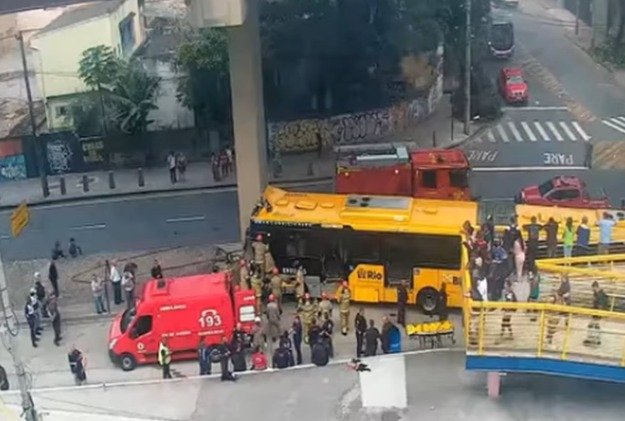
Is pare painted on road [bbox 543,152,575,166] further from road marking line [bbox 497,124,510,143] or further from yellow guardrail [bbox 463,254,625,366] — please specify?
yellow guardrail [bbox 463,254,625,366]

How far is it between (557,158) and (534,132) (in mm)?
4090

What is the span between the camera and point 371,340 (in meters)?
24.1

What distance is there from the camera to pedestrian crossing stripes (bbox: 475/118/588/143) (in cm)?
4331

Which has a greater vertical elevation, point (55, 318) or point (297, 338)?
point (55, 318)

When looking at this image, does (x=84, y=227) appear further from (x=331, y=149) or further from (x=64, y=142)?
(x=331, y=149)

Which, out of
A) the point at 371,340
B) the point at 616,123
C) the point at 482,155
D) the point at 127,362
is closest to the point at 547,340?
the point at 371,340

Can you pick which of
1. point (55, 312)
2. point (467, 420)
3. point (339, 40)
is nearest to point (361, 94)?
point (339, 40)

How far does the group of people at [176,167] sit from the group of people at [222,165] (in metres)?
1.15

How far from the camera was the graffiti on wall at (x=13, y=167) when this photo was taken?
41.7 metres

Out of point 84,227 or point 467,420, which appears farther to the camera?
point 84,227

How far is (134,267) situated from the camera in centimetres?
2836

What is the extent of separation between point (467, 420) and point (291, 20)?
26.9 meters

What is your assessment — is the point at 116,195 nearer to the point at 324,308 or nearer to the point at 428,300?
the point at 324,308

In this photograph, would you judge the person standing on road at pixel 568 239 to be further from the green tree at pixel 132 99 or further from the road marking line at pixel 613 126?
the green tree at pixel 132 99
